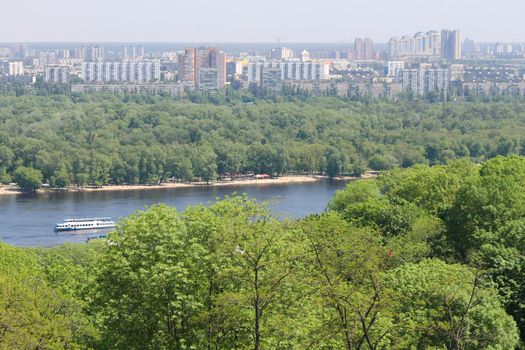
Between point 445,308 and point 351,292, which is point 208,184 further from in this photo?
point 351,292

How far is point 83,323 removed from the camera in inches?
315

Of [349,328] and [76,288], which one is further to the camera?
[76,288]

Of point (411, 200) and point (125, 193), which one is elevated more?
point (411, 200)

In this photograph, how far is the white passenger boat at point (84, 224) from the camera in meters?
27.2

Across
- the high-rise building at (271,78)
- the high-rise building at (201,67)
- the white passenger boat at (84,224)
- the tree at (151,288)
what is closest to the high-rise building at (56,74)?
the high-rise building at (201,67)

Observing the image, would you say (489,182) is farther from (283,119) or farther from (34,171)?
(283,119)

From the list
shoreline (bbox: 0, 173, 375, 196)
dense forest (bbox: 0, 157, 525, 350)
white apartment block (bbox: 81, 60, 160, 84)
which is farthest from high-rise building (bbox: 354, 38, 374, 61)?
dense forest (bbox: 0, 157, 525, 350)

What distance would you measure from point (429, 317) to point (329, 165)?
3072 cm

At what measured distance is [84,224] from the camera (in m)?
27.6

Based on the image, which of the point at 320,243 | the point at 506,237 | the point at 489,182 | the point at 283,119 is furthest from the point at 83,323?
the point at 283,119

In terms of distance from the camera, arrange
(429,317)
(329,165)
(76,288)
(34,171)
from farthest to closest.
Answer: (329,165), (34,171), (76,288), (429,317)

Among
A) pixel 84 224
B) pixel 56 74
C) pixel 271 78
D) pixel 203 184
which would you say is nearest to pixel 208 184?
pixel 203 184

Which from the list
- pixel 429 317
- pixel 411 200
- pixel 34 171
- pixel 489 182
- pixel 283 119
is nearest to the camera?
pixel 429 317

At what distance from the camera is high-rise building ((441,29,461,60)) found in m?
A: 101
